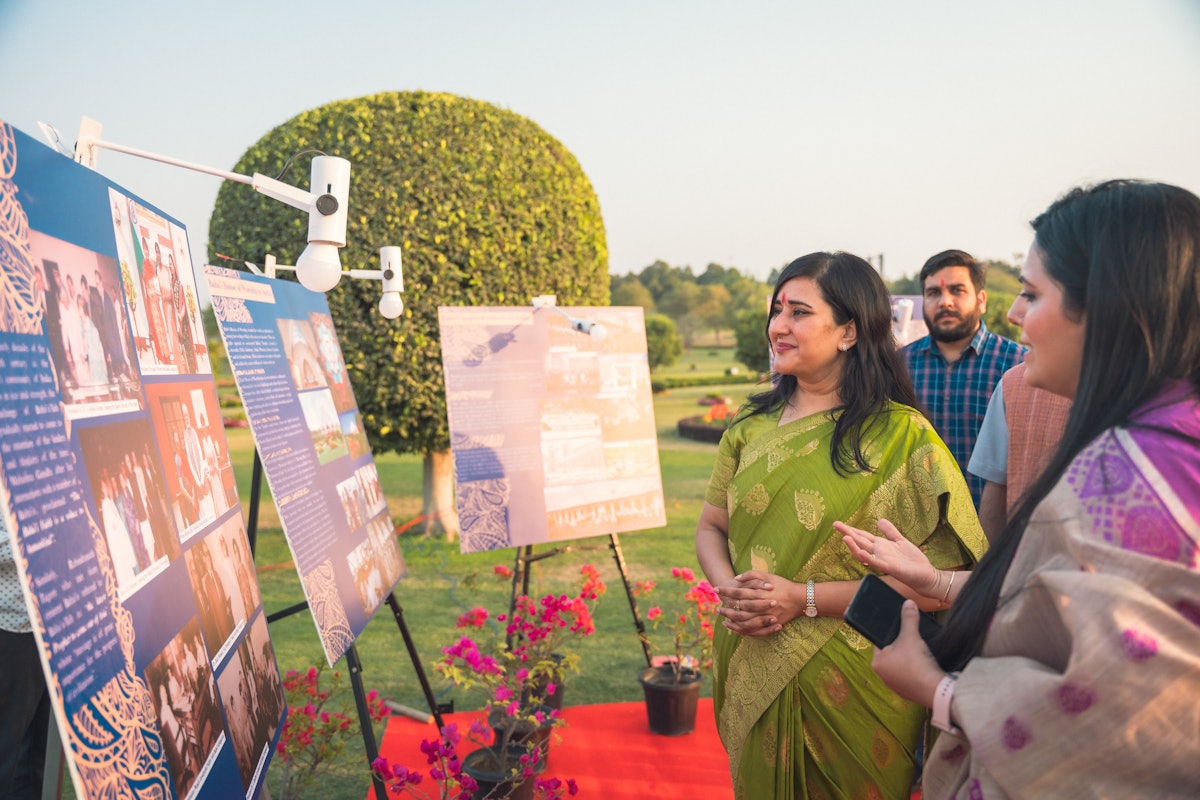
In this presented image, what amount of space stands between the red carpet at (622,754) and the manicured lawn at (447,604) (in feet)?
0.42

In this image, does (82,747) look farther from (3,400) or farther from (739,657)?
(739,657)

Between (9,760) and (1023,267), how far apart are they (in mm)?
2722

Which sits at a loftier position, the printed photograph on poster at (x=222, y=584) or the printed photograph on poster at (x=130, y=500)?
the printed photograph on poster at (x=130, y=500)

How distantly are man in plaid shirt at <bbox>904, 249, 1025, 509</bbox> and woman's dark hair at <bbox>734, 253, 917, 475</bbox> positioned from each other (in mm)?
1405

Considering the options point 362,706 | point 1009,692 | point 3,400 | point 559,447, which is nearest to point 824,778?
point 1009,692

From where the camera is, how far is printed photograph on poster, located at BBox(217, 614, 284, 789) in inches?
66.0

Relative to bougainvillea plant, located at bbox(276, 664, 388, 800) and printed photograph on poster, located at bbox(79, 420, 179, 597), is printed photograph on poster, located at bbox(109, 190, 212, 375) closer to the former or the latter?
printed photograph on poster, located at bbox(79, 420, 179, 597)

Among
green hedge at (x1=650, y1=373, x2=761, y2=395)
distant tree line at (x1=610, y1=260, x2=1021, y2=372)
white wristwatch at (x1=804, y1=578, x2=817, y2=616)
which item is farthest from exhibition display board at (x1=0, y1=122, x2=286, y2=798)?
distant tree line at (x1=610, y1=260, x2=1021, y2=372)

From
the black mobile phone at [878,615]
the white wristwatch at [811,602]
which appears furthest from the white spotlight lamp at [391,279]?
the black mobile phone at [878,615]

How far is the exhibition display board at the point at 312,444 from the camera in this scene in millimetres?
2213

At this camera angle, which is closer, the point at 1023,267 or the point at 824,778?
the point at 1023,267

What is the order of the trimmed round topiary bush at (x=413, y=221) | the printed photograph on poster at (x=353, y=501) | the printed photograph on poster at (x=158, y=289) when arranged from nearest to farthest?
1. the printed photograph on poster at (x=158, y=289)
2. the printed photograph on poster at (x=353, y=501)
3. the trimmed round topiary bush at (x=413, y=221)

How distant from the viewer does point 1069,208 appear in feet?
3.93

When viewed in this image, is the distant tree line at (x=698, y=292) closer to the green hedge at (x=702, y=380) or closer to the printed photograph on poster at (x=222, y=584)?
the green hedge at (x=702, y=380)
